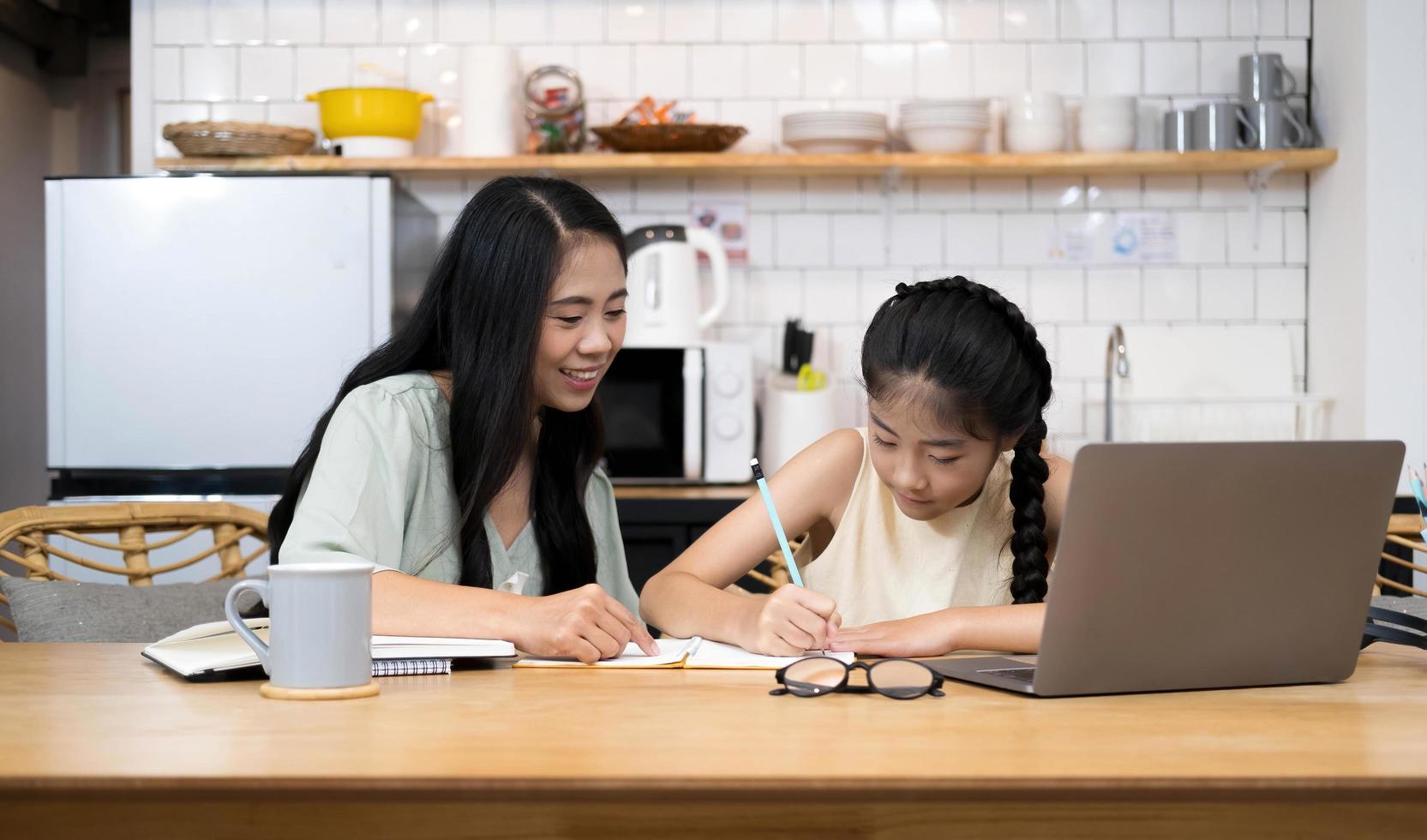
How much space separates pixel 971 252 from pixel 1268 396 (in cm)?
85

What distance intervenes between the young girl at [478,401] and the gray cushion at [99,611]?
183 millimetres

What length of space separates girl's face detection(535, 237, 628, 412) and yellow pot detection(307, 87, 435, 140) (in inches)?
71.3

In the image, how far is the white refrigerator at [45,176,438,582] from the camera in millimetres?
3078

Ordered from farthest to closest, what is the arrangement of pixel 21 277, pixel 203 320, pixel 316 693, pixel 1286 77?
pixel 21 277 → pixel 1286 77 → pixel 203 320 → pixel 316 693

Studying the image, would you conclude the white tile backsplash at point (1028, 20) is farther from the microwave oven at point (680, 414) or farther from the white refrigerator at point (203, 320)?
the white refrigerator at point (203, 320)

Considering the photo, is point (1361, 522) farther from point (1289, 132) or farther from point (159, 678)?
point (1289, 132)

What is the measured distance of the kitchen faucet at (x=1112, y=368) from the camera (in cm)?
325

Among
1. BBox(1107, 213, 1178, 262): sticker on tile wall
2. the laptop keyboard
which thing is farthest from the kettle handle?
the laptop keyboard

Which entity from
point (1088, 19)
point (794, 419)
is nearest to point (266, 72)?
point (794, 419)

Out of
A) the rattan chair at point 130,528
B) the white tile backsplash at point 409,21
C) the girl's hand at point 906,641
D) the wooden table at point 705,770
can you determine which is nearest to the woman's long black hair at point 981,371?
the girl's hand at point 906,641

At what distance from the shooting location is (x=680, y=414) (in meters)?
3.13

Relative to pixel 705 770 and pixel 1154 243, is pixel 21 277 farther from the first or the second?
pixel 705 770

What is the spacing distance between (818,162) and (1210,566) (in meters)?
2.39

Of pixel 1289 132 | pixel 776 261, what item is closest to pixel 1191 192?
pixel 1289 132
